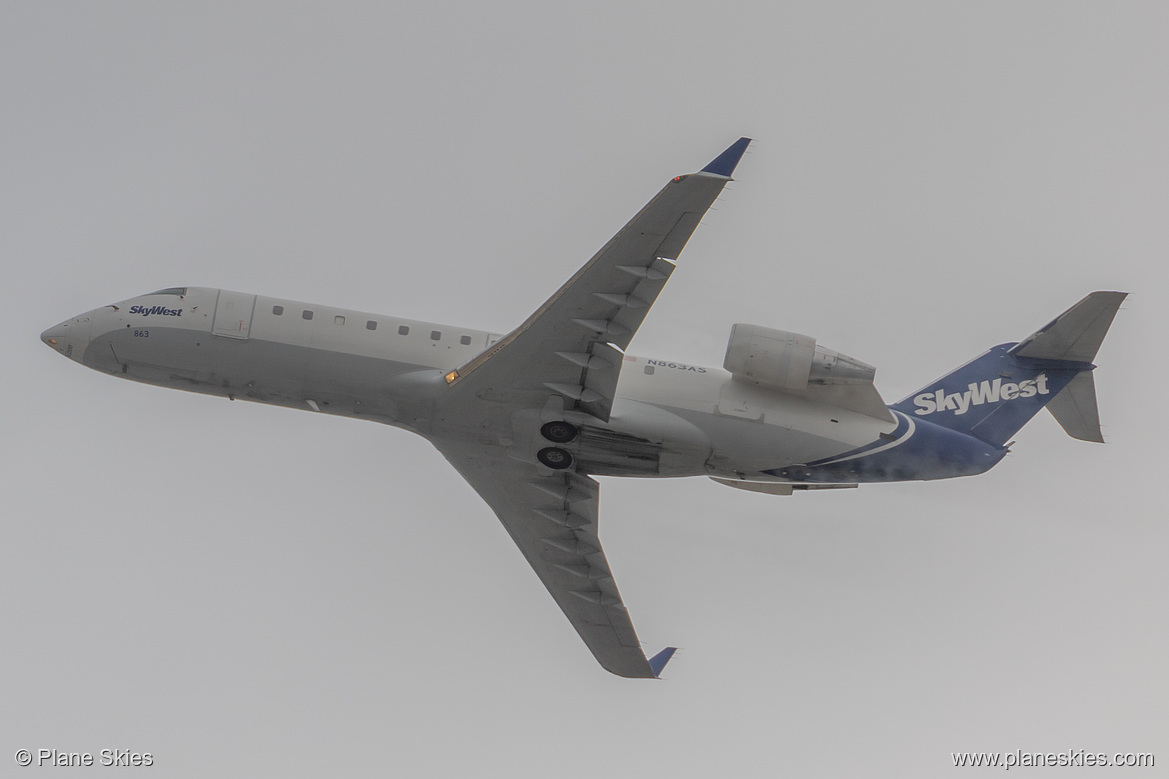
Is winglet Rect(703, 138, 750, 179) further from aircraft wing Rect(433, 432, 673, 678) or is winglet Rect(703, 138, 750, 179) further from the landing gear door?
the landing gear door

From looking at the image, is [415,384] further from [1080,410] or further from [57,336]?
[1080,410]

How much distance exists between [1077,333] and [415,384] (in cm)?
1574

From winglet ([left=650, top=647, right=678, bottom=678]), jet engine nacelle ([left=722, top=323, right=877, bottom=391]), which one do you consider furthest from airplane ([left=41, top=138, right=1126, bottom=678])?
winglet ([left=650, top=647, right=678, bottom=678])

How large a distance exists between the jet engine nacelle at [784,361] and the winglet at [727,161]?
5.43 metres

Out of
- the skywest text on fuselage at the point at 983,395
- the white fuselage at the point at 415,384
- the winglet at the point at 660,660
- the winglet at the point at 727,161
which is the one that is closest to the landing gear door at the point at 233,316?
the white fuselage at the point at 415,384

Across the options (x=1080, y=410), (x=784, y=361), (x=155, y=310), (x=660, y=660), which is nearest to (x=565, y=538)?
(x=660, y=660)

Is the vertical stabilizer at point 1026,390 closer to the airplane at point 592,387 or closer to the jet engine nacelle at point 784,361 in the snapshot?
the airplane at point 592,387

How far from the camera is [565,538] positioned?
1133 inches

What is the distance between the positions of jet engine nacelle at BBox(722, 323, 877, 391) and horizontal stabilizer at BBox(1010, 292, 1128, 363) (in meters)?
5.32

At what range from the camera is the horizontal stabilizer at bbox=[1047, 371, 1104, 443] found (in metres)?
A: 26.5

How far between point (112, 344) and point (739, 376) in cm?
1478

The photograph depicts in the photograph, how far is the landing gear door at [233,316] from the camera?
25531mm

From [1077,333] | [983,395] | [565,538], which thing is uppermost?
[1077,333]

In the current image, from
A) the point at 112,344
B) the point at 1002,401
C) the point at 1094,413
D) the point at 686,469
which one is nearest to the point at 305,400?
the point at 112,344
